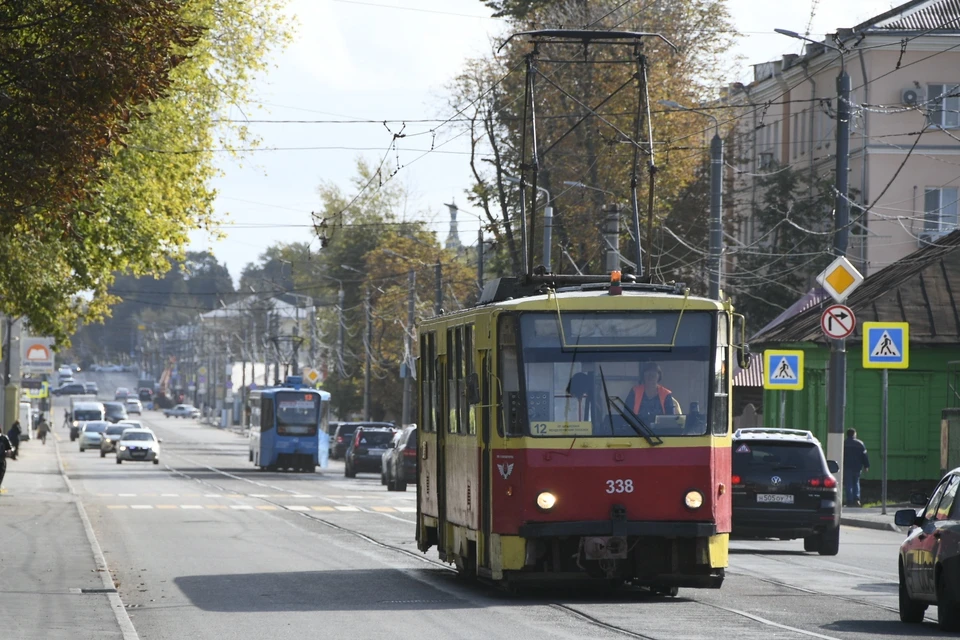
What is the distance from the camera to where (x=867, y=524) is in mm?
30859

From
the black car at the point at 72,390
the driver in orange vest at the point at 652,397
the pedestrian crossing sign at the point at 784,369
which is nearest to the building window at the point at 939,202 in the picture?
the pedestrian crossing sign at the point at 784,369

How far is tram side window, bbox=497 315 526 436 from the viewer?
15.1m

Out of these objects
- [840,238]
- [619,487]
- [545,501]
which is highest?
[840,238]

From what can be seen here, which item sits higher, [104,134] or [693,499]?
[104,134]

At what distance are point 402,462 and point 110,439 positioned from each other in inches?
1429

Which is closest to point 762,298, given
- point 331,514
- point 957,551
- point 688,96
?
point 688,96

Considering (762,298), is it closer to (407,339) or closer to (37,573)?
(407,339)

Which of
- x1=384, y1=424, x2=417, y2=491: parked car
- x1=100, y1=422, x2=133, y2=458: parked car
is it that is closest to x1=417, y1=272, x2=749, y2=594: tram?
x1=384, y1=424, x2=417, y2=491: parked car

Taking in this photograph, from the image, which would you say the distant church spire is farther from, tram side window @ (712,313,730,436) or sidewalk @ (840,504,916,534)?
tram side window @ (712,313,730,436)

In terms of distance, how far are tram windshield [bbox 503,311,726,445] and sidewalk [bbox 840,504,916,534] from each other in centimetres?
1409

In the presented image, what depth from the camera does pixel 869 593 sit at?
16875 mm

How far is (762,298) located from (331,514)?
2954 cm

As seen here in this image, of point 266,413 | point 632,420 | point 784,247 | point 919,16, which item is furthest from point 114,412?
point 632,420

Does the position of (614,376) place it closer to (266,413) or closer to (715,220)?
(715,220)
